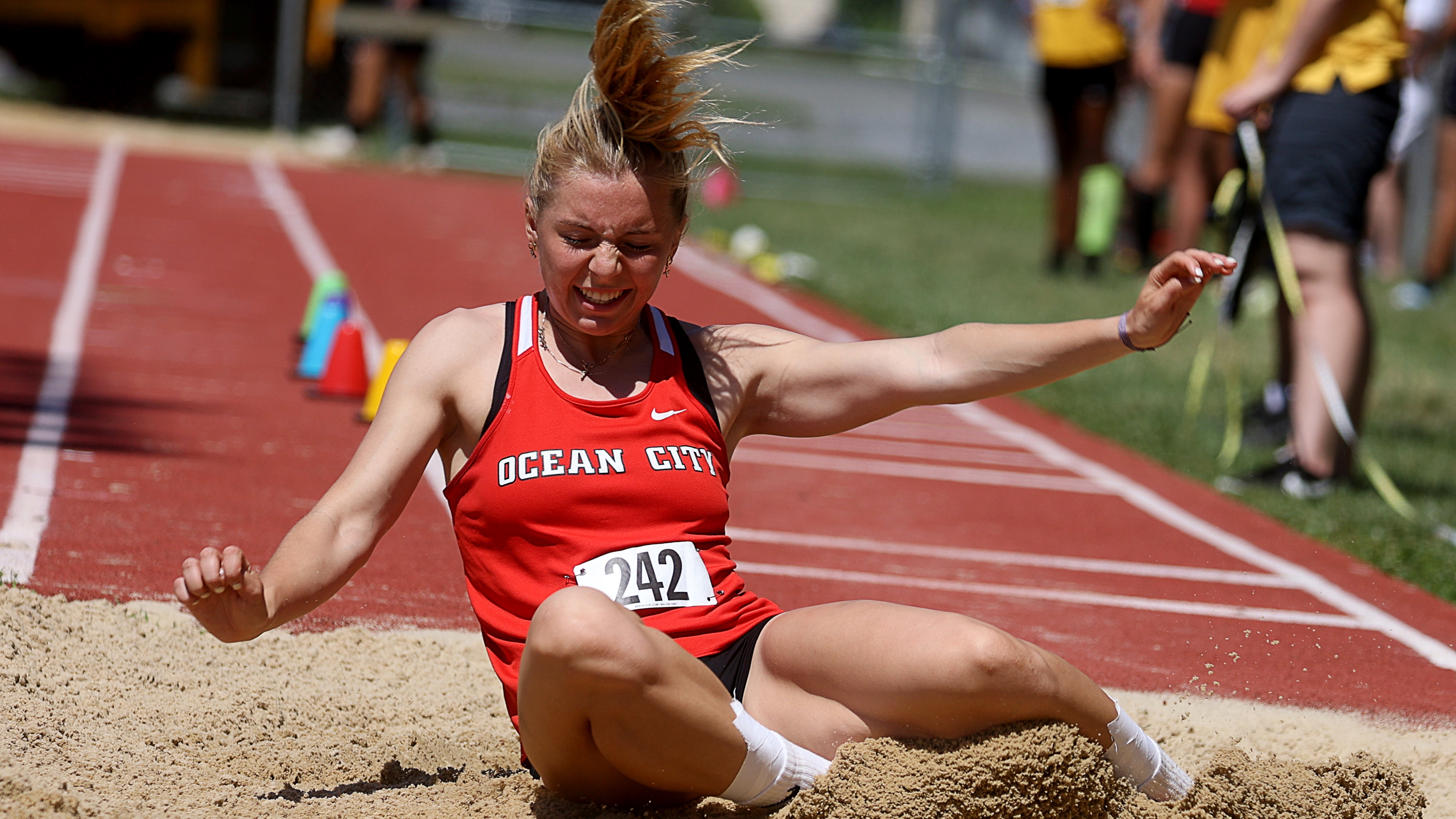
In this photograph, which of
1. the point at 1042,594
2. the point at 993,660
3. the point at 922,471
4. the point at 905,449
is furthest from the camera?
the point at 905,449

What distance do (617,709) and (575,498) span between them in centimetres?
44

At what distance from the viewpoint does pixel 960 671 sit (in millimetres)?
2834

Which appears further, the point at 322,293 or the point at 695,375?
the point at 322,293

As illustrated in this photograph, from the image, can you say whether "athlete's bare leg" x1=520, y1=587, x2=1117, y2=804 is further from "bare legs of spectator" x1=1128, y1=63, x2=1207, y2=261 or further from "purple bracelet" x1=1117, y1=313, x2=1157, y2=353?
"bare legs of spectator" x1=1128, y1=63, x2=1207, y2=261

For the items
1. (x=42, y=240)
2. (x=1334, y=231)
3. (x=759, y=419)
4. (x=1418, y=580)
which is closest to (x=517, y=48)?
(x=42, y=240)

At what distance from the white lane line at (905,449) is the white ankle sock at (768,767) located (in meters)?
4.25

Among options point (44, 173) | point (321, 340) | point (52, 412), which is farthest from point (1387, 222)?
point (44, 173)

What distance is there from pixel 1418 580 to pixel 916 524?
5.85 ft

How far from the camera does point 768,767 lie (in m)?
3.01

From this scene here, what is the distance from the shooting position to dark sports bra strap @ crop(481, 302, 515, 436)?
3121 millimetres

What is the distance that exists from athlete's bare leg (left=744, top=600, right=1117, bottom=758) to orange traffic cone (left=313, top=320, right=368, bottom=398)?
15.0 ft

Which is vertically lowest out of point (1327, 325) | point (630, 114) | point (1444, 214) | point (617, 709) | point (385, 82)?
point (385, 82)

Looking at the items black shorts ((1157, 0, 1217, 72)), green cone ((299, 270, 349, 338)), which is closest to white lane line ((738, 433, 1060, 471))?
green cone ((299, 270, 349, 338))

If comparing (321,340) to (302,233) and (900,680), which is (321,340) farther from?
(900,680)
